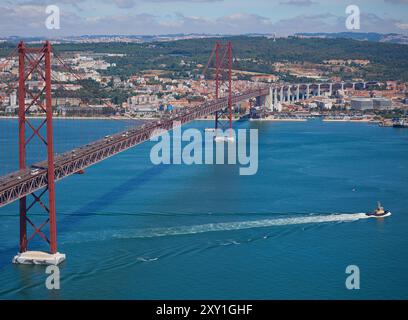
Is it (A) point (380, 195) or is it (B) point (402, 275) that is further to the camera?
(A) point (380, 195)

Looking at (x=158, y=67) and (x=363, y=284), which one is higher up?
(x=158, y=67)

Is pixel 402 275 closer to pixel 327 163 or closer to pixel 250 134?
pixel 327 163

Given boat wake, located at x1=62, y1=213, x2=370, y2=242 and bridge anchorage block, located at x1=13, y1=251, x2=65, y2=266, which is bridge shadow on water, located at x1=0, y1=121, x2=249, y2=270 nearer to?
bridge anchorage block, located at x1=13, y1=251, x2=65, y2=266

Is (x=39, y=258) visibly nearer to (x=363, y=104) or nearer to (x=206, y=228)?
(x=206, y=228)

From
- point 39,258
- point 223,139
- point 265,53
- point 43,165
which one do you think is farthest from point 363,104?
point 39,258

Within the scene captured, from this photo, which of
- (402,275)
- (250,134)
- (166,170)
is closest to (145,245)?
(402,275)

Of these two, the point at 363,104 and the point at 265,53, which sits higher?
the point at 265,53
